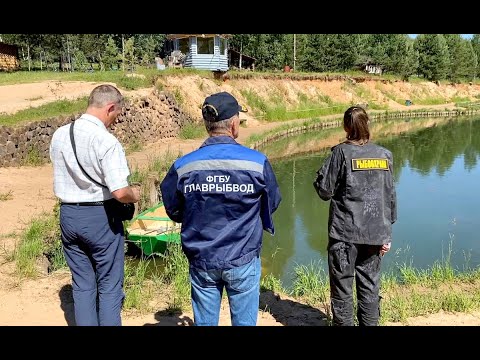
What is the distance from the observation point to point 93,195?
280cm

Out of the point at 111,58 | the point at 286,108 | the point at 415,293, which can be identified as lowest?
the point at 415,293

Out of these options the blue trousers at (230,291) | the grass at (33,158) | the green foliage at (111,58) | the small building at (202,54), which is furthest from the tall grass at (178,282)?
the green foliage at (111,58)

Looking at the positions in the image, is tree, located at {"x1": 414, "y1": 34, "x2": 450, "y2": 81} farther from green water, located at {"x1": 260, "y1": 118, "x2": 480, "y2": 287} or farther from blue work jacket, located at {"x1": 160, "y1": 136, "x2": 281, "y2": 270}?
blue work jacket, located at {"x1": 160, "y1": 136, "x2": 281, "y2": 270}

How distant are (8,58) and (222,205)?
3354cm

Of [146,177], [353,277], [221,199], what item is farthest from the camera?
[146,177]

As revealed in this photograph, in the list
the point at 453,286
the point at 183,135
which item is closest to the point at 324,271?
the point at 453,286

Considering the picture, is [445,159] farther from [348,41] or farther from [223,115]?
[348,41]

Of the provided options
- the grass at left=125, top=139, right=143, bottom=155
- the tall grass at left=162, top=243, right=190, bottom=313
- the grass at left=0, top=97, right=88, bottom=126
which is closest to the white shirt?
the tall grass at left=162, top=243, right=190, bottom=313

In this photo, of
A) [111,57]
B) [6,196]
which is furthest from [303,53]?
[6,196]

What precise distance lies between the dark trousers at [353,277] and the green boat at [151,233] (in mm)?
3695

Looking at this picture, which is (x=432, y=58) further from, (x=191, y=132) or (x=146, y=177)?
(x=146, y=177)

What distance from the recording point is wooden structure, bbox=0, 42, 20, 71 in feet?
98.8

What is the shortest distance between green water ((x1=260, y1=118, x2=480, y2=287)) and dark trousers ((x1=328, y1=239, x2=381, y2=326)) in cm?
304

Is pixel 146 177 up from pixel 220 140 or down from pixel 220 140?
down
